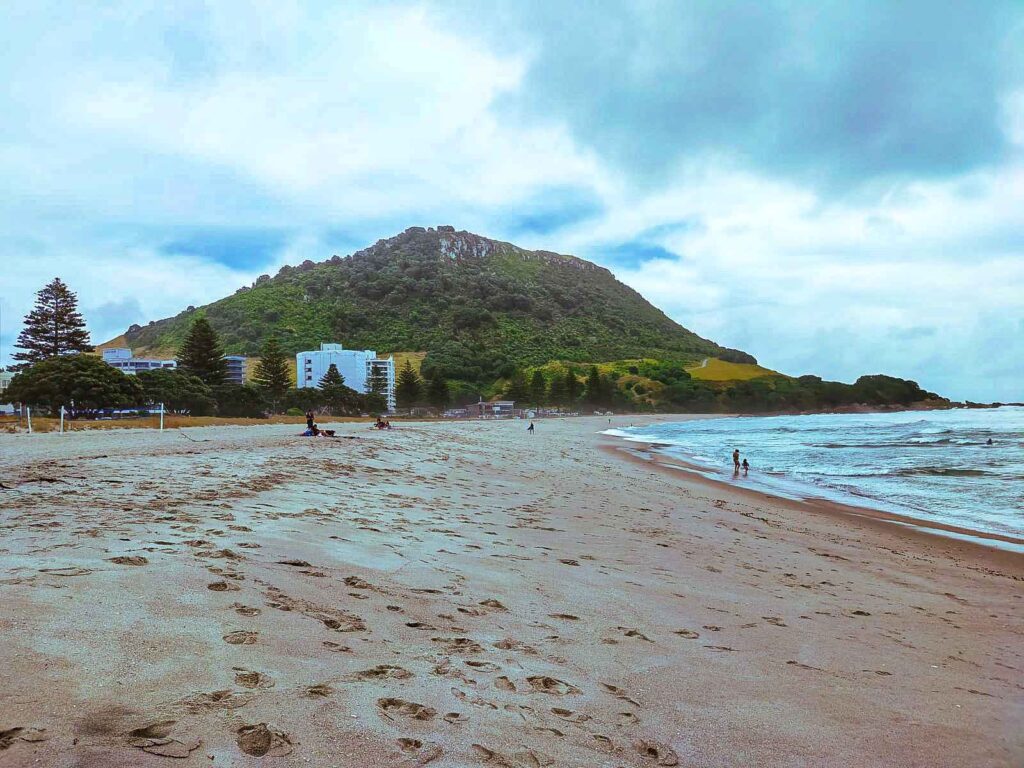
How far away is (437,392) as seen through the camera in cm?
10144

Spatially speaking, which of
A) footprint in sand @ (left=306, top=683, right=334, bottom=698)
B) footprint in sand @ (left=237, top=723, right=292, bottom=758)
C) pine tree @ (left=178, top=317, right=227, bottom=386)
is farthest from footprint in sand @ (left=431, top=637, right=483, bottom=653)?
pine tree @ (left=178, top=317, right=227, bottom=386)

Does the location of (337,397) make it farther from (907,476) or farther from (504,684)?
(504,684)

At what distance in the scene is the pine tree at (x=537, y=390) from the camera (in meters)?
118

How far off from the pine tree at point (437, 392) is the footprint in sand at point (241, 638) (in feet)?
323

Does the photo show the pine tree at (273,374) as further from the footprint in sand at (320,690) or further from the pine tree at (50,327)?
the footprint in sand at (320,690)

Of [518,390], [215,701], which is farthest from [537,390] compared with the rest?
[215,701]

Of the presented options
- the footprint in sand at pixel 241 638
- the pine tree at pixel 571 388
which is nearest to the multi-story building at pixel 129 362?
the pine tree at pixel 571 388

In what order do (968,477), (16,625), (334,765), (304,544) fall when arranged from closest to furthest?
(334,765), (16,625), (304,544), (968,477)

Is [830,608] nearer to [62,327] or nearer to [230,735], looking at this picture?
[230,735]

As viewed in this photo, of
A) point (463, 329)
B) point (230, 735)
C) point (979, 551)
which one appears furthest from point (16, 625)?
point (463, 329)

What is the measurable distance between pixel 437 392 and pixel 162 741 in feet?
328

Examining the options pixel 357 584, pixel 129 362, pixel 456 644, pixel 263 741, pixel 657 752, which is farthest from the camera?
pixel 129 362

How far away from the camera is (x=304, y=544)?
5.41 metres

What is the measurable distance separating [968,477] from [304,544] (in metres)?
19.8
